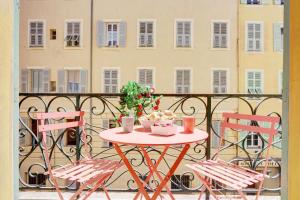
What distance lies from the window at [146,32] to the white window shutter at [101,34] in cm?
227

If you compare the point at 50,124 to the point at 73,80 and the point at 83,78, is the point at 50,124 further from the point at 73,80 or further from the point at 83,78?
the point at 73,80

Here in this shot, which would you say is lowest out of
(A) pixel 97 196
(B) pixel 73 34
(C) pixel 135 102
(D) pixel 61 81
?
(A) pixel 97 196

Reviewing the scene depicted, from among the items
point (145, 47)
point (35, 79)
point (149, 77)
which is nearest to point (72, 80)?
point (35, 79)

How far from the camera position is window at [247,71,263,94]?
22797mm

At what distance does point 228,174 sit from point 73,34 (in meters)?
20.6

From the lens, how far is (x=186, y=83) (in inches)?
896

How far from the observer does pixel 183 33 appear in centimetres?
2258

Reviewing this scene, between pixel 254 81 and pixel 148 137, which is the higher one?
pixel 254 81

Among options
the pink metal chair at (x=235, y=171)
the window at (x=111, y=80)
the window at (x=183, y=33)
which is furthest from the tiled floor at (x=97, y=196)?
the window at (x=183, y=33)

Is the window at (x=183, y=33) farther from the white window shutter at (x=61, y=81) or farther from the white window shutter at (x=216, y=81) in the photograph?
the white window shutter at (x=61, y=81)

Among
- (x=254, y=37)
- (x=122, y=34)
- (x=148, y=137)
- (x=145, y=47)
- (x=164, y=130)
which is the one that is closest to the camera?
(x=148, y=137)

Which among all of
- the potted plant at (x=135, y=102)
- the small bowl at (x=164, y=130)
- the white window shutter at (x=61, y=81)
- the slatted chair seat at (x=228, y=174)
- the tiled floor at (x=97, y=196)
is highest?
the white window shutter at (x=61, y=81)
